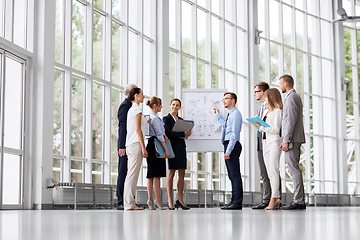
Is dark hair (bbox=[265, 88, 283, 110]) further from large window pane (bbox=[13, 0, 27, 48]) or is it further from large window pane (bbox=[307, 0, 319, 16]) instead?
large window pane (bbox=[307, 0, 319, 16])

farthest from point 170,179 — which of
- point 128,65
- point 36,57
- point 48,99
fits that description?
point 128,65

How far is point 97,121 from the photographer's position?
30.6 ft

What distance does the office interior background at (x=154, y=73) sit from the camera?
727cm

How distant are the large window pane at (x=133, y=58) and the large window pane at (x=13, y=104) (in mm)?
3588

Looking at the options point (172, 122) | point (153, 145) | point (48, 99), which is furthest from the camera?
point (48, 99)

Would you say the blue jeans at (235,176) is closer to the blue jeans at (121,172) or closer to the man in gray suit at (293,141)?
the man in gray suit at (293,141)

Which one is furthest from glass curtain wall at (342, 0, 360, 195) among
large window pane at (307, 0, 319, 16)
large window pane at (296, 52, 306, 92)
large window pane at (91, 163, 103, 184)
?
large window pane at (91, 163, 103, 184)

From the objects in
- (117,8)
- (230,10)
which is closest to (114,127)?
(117,8)

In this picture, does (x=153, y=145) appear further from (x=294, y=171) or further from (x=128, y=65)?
(x=128, y=65)

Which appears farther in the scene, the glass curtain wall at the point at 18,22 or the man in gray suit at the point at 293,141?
the glass curtain wall at the point at 18,22

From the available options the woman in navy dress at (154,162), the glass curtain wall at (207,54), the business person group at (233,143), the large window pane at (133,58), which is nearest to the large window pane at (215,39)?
the glass curtain wall at (207,54)

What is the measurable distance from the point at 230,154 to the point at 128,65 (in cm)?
483

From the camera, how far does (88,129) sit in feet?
29.2

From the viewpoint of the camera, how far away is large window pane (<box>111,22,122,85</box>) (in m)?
10.1
